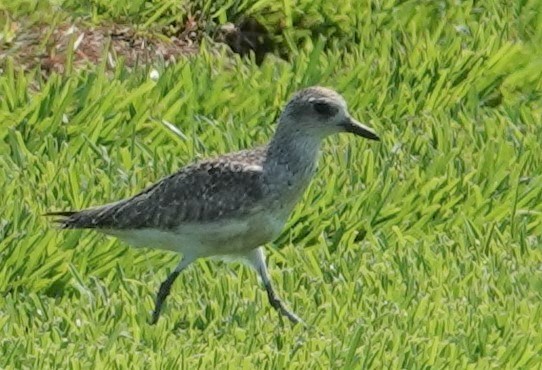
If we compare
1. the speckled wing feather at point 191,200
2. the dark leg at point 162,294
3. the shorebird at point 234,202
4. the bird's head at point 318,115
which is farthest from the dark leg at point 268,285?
the bird's head at point 318,115

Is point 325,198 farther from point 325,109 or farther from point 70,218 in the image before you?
point 70,218

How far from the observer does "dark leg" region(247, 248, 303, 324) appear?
22.6ft

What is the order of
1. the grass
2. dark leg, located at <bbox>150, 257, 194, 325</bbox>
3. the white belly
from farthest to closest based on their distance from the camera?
1. the white belly
2. dark leg, located at <bbox>150, 257, 194, 325</bbox>
3. the grass

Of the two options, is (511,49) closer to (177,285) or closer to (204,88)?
(204,88)

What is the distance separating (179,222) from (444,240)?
1264mm

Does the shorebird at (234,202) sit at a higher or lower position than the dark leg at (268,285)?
higher

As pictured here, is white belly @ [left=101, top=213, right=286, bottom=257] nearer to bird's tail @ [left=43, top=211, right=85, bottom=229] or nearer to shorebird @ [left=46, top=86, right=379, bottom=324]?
shorebird @ [left=46, top=86, right=379, bottom=324]

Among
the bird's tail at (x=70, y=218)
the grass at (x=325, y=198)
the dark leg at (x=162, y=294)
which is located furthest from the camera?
the bird's tail at (x=70, y=218)

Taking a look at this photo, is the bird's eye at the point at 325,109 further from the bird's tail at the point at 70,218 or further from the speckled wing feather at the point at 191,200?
the bird's tail at the point at 70,218

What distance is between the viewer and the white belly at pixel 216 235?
694cm

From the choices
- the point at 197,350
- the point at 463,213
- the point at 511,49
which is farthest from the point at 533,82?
the point at 197,350

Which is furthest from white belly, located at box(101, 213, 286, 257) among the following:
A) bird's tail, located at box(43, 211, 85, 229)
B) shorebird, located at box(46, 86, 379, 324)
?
bird's tail, located at box(43, 211, 85, 229)

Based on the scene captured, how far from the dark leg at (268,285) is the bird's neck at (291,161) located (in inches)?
10.1

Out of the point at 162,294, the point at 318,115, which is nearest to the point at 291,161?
the point at 318,115
